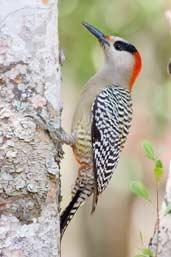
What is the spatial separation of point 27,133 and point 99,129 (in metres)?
1.67

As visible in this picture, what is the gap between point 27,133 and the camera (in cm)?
342

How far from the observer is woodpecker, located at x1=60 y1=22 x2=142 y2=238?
489 cm

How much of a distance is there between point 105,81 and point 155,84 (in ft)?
11.7

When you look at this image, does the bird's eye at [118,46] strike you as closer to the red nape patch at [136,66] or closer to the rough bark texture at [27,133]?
the red nape patch at [136,66]

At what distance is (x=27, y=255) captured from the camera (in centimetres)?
330

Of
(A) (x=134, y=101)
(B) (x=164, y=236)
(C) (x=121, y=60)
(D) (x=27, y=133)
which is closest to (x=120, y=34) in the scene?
(A) (x=134, y=101)

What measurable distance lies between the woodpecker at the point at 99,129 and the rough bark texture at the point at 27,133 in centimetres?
127

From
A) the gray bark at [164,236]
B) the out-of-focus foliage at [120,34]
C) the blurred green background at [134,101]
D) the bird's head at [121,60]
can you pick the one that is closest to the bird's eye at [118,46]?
the bird's head at [121,60]

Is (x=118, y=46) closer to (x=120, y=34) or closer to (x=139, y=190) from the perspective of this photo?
(x=139, y=190)

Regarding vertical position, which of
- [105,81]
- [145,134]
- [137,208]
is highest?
[105,81]

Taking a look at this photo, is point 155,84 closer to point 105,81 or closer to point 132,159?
point 132,159

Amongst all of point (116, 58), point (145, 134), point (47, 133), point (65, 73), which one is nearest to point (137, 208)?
point (145, 134)

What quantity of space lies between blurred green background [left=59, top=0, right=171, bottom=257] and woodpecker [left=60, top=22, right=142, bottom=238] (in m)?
2.54

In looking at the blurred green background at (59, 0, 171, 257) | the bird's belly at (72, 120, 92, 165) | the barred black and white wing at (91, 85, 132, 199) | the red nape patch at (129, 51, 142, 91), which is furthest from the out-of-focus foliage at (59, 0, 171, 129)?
the bird's belly at (72, 120, 92, 165)
